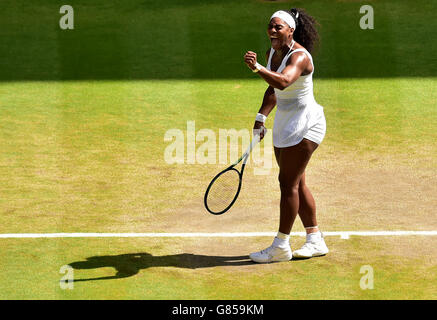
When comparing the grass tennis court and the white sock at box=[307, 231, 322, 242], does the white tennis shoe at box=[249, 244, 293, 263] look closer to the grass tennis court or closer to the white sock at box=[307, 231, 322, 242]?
the grass tennis court

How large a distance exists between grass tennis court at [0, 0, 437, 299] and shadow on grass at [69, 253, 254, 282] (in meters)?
0.02

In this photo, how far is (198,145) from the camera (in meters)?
11.7

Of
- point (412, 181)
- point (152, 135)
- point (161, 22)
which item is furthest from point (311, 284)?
point (161, 22)

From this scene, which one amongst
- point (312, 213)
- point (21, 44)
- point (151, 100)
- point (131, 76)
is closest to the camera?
point (312, 213)

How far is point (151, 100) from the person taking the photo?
13438 millimetres

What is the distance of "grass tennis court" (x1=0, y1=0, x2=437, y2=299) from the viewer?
8016 mm

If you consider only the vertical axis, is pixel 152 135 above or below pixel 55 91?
below

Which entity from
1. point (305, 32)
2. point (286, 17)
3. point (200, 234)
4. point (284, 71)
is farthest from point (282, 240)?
point (286, 17)

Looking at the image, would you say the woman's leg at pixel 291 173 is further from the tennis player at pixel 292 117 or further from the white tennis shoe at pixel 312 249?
the white tennis shoe at pixel 312 249

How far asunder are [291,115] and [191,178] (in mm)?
2889

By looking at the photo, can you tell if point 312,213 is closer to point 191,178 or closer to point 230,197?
point 230,197

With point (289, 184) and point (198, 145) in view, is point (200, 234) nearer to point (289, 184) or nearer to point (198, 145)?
point (289, 184)

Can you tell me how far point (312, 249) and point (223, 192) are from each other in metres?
1.01

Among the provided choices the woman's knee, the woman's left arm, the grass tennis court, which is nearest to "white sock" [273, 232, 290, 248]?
the grass tennis court
